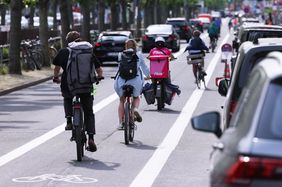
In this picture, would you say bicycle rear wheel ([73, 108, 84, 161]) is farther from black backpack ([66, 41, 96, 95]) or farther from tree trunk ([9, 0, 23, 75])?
tree trunk ([9, 0, 23, 75])

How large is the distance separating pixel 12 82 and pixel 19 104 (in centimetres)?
591

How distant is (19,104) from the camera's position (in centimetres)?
2425

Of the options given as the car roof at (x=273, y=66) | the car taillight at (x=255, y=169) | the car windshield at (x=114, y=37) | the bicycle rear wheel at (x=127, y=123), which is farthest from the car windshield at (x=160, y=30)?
the car taillight at (x=255, y=169)

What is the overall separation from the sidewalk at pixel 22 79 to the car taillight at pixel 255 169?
2176cm

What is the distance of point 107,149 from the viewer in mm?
15234

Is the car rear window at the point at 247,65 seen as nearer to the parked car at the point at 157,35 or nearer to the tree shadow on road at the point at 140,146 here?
the tree shadow on road at the point at 140,146

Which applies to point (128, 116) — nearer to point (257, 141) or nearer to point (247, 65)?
point (247, 65)

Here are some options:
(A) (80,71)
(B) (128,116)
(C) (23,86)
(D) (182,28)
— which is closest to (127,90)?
(B) (128,116)

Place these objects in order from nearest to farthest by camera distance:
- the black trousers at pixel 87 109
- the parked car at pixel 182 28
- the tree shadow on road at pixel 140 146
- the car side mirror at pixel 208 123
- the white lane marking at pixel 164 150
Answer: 1. the car side mirror at pixel 208 123
2. the white lane marking at pixel 164 150
3. the black trousers at pixel 87 109
4. the tree shadow on road at pixel 140 146
5. the parked car at pixel 182 28

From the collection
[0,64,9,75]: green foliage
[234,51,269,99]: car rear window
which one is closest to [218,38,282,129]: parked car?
[234,51,269,99]: car rear window

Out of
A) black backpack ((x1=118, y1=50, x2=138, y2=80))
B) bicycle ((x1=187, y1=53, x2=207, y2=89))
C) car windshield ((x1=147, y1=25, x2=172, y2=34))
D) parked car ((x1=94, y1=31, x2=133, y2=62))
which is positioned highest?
black backpack ((x1=118, y1=50, x2=138, y2=80))

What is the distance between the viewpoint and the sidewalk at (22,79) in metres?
28.4

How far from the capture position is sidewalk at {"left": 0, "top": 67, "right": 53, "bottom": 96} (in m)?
28.4

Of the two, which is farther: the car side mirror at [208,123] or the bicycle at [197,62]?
the bicycle at [197,62]
